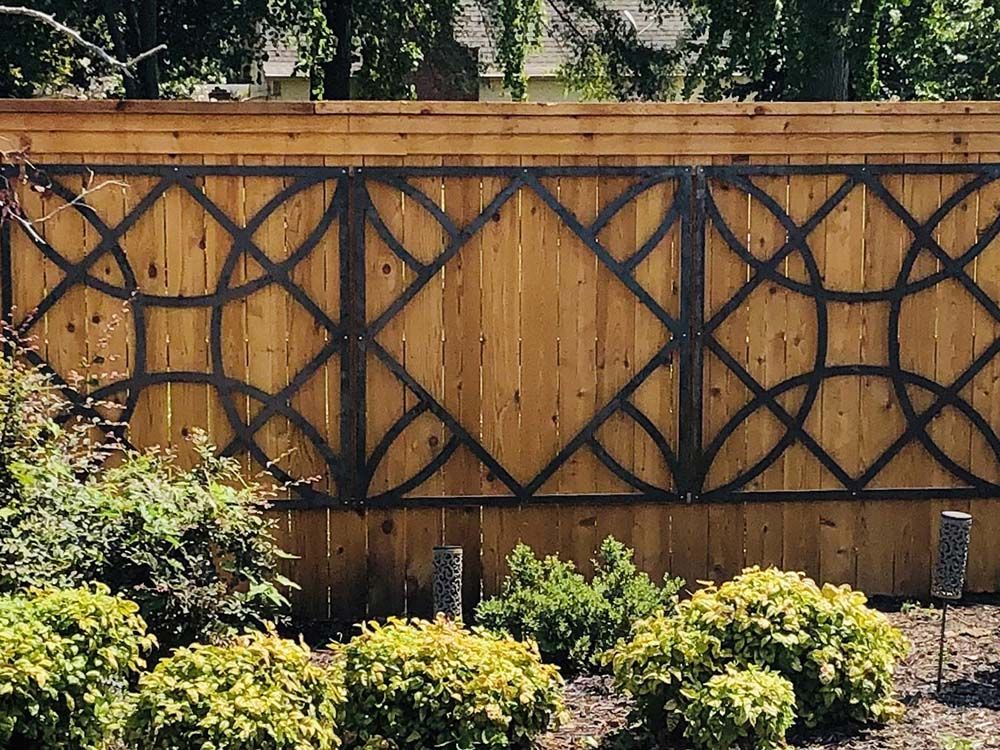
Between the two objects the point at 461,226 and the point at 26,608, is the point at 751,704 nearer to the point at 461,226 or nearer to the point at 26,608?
the point at 26,608

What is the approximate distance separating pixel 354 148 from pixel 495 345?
1.00m

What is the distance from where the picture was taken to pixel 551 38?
17.9 meters

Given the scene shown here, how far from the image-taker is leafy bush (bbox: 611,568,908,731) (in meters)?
4.34

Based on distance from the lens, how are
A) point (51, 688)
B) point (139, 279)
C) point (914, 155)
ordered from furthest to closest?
point (914, 155)
point (139, 279)
point (51, 688)

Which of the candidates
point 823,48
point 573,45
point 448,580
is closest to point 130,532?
point 448,580

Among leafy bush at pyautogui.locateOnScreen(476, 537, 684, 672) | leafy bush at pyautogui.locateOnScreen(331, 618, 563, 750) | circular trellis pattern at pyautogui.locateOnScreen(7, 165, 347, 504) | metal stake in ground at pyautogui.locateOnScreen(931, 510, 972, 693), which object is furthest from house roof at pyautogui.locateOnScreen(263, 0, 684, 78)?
leafy bush at pyautogui.locateOnScreen(331, 618, 563, 750)

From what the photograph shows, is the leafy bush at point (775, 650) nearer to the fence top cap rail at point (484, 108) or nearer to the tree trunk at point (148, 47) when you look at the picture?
the fence top cap rail at point (484, 108)

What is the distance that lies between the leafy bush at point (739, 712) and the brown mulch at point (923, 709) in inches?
12.2

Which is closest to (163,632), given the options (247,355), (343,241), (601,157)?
(247,355)

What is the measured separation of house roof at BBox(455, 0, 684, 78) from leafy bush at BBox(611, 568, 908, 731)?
506 inches

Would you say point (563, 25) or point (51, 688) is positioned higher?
point (563, 25)

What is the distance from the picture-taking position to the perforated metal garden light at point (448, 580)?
5.39 metres

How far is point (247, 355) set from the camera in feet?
19.6

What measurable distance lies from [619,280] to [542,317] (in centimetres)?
36
